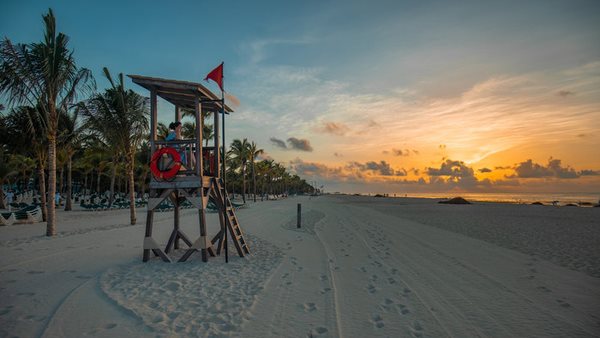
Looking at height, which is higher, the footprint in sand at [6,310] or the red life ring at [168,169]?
the red life ring at [168,169]

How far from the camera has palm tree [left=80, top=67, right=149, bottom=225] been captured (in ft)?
52.1

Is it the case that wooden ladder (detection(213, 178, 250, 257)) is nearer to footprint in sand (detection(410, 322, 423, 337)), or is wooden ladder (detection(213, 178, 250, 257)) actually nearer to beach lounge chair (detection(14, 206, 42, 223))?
footprint in sand (detection(410, 322, 423, 337))

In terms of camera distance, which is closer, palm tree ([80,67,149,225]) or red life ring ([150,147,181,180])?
red life ring ([150,147,181,180])

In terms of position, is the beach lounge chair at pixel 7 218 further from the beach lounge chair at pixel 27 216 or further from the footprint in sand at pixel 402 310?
the footprint in sand at pixel 402 310

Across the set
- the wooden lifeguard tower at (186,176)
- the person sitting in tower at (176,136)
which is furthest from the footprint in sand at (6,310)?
the person sitting in tower at (176,136)

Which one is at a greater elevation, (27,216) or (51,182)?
(51,182)

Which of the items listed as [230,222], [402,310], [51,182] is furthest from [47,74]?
[402,310]

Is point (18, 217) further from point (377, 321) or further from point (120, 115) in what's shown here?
point (377, 321)

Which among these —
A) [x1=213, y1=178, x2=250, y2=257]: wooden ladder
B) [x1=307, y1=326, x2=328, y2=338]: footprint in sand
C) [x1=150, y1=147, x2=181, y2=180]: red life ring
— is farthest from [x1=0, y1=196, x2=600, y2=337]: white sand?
[x1=150, y1=147, x2=181, y2=180]: red life ring

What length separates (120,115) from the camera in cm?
1636

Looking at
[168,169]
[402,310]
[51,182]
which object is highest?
[168,169]

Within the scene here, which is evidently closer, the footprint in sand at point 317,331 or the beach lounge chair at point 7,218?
the footprint in sand at point 317,331

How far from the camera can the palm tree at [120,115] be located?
625 inches

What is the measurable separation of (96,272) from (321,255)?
574cm
